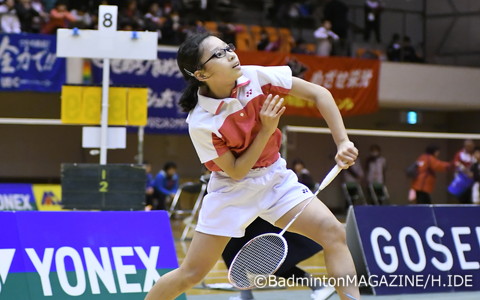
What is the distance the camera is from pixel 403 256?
775 centimetres

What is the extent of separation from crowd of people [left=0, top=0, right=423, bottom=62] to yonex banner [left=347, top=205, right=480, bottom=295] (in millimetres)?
7932

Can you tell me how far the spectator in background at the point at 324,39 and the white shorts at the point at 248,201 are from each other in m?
15.7

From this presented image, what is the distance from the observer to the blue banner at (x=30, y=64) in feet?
52.1

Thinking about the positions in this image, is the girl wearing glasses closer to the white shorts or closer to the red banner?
the white shorts

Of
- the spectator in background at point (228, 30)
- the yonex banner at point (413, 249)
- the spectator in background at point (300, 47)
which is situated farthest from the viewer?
the spectator in background at point (300, 47)

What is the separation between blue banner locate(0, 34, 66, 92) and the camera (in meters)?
15.9

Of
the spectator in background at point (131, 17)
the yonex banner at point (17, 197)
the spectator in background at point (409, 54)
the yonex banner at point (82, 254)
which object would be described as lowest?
the yonex banner at point (17, 197)

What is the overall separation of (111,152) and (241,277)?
16909mm

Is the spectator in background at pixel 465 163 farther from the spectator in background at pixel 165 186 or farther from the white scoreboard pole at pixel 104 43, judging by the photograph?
the white scoreboard pole at pixel 104 43

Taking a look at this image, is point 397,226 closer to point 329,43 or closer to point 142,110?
point 142,110

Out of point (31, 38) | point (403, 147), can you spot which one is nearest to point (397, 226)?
point (31, 38)

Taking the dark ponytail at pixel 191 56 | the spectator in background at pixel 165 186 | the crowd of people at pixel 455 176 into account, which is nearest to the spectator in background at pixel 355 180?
the crowd of people at pixel 455 176

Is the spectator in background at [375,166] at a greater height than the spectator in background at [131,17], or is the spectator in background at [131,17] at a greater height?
the spectator in background at [131,17]

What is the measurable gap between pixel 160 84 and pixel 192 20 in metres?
3.18
